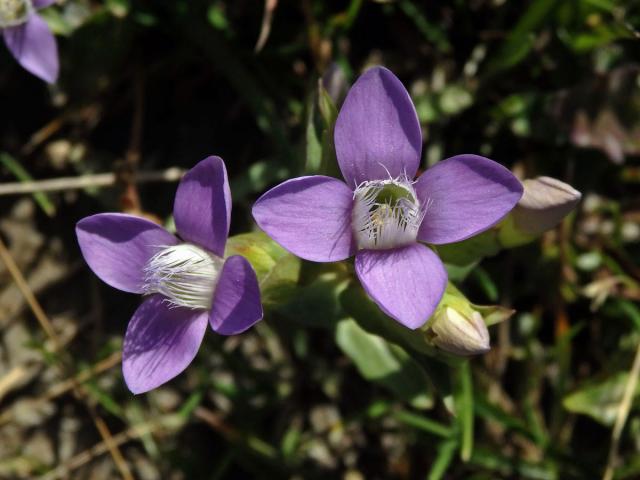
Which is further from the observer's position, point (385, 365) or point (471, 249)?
point (385, 365)

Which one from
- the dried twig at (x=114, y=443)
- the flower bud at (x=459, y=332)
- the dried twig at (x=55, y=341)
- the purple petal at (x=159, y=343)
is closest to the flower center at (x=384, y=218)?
the flower bud at (x=459, y=332)

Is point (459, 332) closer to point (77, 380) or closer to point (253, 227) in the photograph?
point (253, 227)

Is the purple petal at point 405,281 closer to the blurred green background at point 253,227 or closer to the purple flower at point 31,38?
the blurred green background at point 253,227

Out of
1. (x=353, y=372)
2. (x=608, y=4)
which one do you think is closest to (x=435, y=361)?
(x=353, y=372)

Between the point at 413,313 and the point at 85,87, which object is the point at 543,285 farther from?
the point at 85,87

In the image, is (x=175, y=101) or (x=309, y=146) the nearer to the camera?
(x=309, y=146)

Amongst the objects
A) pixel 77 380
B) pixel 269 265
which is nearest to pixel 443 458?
pixel 269 265
